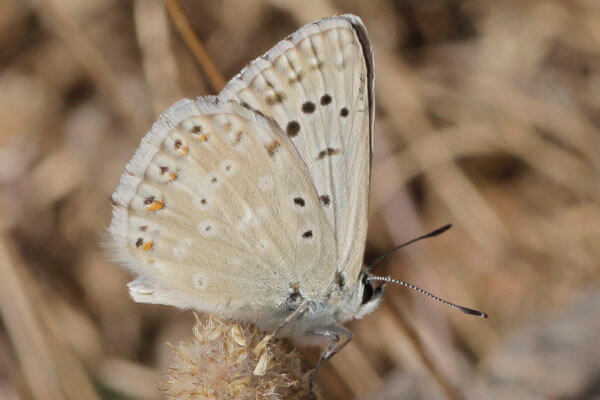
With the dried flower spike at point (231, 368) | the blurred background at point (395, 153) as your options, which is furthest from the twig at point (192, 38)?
the blurred background at point (395, 153)

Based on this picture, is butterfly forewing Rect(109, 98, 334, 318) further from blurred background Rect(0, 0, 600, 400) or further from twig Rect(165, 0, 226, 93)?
blurred background Rect(0, 0, 600, 400)

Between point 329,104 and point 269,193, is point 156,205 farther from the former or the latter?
point 329,104

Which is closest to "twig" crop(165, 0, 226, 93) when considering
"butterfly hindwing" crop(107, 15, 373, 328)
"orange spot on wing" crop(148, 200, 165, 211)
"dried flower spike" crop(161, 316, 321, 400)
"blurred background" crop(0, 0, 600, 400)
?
"butterfly hindwing" crop(107, 15, 373, 328)

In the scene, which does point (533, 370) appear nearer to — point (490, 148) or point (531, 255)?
point (531, 255)

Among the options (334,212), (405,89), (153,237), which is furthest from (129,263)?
(405,89)

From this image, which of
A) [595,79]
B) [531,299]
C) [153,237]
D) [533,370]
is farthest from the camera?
[595,79]

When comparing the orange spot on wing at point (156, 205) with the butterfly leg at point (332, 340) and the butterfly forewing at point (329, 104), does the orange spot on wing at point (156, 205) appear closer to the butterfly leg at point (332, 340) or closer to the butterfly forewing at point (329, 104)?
the butterfly forewing at point (329, 104)
